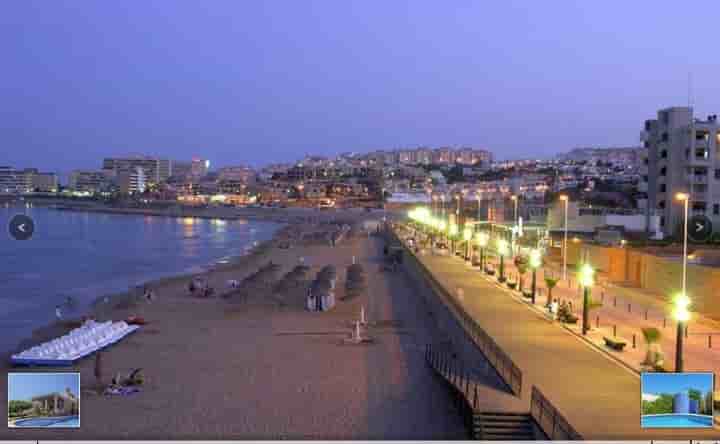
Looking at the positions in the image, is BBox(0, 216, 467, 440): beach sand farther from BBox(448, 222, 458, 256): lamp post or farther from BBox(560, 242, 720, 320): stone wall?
BBox(448, 222, 458, 256): lamp post

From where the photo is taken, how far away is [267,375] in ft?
51.4

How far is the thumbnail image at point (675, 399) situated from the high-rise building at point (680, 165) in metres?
33.9

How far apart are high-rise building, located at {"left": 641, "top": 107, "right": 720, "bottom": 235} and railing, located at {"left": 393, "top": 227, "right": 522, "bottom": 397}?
939 inches

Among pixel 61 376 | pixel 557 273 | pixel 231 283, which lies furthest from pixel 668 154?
pixel 61 376

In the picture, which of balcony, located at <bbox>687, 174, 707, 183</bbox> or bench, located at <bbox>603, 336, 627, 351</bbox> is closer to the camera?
bench, located at <bbox>603, 336, 627, 351</bbox>

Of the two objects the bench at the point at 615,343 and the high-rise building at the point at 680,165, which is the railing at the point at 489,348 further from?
the high-rise building at the point at 680,165

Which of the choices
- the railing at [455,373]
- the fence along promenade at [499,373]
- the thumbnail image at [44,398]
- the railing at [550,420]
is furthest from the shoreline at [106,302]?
the railing at [550,420]

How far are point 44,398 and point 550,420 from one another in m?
5.46

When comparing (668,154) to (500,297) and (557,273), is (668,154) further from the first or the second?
(500,297)

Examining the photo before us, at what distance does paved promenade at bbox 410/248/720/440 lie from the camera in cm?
892

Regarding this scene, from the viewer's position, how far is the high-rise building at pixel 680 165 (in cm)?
3916

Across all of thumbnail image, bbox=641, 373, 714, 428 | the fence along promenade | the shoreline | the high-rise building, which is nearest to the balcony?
the high-rise building

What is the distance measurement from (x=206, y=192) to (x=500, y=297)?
181 meters

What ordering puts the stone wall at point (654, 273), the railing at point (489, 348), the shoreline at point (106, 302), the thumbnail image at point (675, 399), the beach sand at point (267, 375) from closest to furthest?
the thumbnail image at point (675, 399), the railing at point (489, 348), the beach sand at point (267, 375), the stone wall at point (654, 273), the shoreline at point (106, 302)
